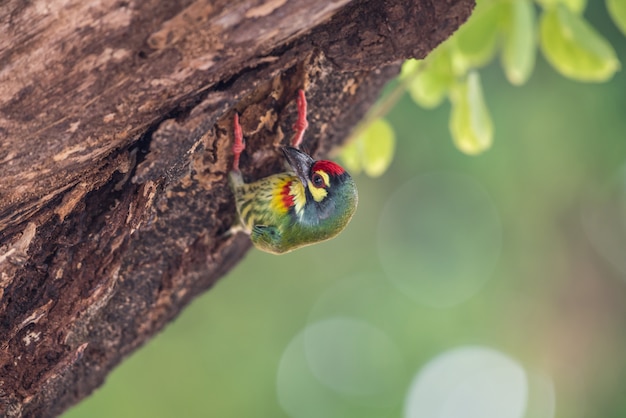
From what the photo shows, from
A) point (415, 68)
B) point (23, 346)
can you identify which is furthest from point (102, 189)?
point (415, 68)

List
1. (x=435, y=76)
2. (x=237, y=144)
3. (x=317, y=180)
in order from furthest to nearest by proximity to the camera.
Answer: (x=435, y=76) < (x=317, y=180) < (x=237, y=144)

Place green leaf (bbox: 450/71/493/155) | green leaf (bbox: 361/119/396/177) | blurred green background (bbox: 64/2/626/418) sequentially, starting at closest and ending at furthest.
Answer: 1. green leaf (bbox: 450/71/493/155)
2. green leaf (bbox: 361/119/396/177)
3. blurred green background (bbox: 64/2/626/418)

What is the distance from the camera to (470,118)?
8.63 ft

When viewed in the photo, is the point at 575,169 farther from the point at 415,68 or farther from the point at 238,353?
the point at 415,68

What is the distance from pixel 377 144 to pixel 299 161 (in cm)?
72

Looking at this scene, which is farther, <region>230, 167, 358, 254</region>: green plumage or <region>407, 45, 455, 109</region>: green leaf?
<region>407, 45, 455, 109</region>: green leaf

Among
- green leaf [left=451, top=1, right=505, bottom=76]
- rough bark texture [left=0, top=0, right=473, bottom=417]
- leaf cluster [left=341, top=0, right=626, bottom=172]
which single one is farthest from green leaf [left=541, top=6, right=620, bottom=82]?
rough bark texture [left=0, top=0, right=473, bottom=417]

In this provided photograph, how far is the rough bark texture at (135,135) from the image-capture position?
155cm

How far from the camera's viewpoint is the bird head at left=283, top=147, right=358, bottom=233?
251 centimetres

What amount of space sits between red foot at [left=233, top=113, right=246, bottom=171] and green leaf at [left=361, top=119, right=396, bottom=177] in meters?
0.94

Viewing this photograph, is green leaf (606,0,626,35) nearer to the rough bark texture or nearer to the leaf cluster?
the leaf cluster

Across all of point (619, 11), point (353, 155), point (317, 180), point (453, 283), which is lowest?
point (453, 283)

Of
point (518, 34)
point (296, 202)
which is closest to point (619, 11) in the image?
point (518, 34)

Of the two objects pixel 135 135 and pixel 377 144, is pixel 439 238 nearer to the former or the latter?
pixel 377 144
